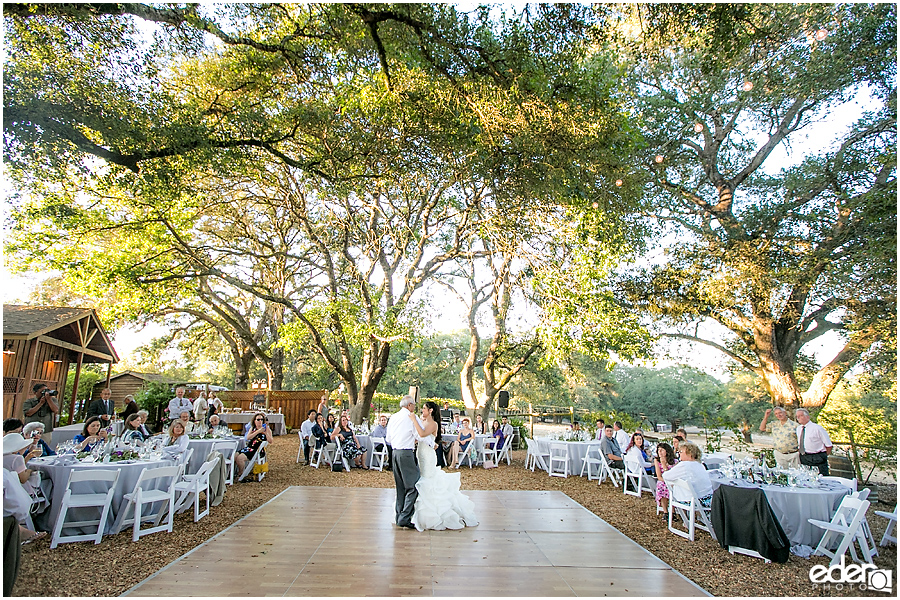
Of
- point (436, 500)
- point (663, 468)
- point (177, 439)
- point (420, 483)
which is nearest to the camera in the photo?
point (436, 500)

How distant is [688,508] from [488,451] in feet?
21.3

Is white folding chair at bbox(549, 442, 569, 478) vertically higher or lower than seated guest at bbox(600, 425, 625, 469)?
lower

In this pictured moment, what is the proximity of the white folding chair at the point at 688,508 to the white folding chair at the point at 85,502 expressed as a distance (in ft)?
19.6

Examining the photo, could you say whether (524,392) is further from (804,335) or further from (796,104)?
(796,104)

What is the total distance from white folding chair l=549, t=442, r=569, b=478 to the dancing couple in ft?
15.9

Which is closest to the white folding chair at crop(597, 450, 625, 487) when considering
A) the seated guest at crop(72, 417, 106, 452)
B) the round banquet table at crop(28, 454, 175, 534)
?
the round banquet table at crop(28, 454, 175, 534)

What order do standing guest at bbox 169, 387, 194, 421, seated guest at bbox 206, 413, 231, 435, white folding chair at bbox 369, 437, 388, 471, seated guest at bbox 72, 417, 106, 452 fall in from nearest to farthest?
seated guest at bbox 72, 417, 106, 452 < seated guest at bbox 206, 413, 231, 435 < white folding chair at bbox 369, 437, 388, 471 < standing guest at bbox 169, 387, 194, 421

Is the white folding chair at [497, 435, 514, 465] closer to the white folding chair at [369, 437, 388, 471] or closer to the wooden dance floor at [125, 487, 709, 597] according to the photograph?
the white folding chair at [369, 437, 388, 471]

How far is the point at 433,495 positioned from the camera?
576cm

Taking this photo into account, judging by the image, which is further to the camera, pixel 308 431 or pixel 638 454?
pixel 308 431

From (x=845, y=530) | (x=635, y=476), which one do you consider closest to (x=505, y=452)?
(x=635, y=476)

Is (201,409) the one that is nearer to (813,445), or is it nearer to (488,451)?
(488,451)

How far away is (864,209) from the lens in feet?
34.6

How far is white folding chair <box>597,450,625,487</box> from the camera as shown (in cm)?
913
